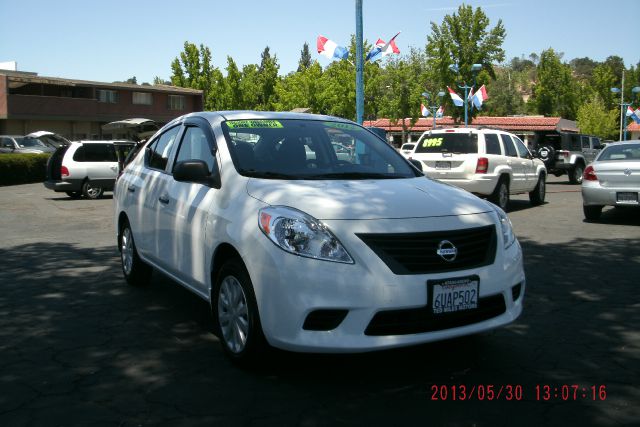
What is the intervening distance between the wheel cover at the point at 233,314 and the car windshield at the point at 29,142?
32.2m

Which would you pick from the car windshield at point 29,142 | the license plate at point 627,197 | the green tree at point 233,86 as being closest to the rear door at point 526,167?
the license plate at point 627,197

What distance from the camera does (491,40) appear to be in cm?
5916

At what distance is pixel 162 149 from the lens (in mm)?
6141

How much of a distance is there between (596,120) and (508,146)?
66.2 meters

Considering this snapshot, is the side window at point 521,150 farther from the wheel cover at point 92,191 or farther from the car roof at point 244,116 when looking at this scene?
the wheel cover at point 92,191

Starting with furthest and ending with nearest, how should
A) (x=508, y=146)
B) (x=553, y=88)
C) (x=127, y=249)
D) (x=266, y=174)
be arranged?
(x=553, y=88) → (x=508, y=146) → (x=127, y=249) → (x=266, y=174)

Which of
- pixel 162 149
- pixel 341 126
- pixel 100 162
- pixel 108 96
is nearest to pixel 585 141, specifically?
pixel 100 162

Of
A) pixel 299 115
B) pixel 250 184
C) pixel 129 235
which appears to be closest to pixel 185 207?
pixel 250 184

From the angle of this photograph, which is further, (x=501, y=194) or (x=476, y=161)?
(x=501, y=194)

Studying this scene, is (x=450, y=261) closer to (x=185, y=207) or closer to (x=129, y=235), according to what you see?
(x=185, y=207)

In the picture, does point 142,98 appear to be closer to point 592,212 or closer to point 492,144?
point 492,144

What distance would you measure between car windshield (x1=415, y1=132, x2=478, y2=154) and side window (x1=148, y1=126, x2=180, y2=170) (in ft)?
29.3

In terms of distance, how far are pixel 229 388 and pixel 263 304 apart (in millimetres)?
553

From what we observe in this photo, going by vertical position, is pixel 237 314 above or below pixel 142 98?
below
